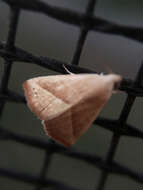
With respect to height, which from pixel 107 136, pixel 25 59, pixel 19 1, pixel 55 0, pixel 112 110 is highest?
pixel 19 1

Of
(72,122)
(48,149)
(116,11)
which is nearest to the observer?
(72,122)

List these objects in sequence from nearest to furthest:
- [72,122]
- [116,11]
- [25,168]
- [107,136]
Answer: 1. [72,122]
2. [116,11]
3. [25,168]
4. [107,136]

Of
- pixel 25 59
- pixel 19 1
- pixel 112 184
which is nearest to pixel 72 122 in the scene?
pixel 25 59

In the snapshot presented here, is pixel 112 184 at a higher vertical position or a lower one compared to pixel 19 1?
lower

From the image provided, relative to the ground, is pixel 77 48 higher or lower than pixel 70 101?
higher

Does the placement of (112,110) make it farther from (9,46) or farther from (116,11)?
(9,46)

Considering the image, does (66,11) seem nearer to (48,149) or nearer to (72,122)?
(72,122)

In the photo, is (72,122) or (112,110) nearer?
(72,122)
